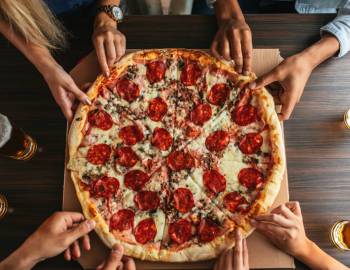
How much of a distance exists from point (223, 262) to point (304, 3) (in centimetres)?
126

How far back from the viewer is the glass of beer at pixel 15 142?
1.53 m

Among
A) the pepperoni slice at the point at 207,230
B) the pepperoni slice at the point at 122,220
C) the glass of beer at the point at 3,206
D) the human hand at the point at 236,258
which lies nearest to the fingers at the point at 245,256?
the human hand at the point at 236,258

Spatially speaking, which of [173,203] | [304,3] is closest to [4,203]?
[173,203]

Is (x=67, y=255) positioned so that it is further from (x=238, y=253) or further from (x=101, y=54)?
(x=101, y=54)

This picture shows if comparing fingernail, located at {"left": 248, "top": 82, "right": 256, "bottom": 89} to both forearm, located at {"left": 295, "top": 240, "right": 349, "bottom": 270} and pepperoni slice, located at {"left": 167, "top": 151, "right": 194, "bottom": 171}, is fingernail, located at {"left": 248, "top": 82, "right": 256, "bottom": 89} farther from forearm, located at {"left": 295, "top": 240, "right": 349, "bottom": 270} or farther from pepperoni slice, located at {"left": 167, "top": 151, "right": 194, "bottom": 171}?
forearm, located at {"left": 295, "top": 240, "right": 349, "bottom": 270}

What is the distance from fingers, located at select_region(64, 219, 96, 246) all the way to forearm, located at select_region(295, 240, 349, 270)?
0.81 m

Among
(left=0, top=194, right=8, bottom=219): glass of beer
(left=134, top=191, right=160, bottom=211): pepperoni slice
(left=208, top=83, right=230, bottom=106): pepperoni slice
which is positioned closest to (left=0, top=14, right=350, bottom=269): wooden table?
(left=0, top=194, right=8, bottom=219): glass of beer

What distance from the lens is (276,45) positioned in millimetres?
1763

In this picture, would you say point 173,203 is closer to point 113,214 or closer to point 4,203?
point 113,214

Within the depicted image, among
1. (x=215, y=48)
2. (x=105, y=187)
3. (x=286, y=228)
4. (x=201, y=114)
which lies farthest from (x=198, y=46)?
(x=286, y=228)

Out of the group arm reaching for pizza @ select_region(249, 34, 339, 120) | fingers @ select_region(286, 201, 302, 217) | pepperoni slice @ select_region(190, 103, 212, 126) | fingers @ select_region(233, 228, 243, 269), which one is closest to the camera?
fingers @ select_region(233, 228, 243, 269)

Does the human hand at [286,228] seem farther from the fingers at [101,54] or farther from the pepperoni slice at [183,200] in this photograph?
the fingers at [101,54]

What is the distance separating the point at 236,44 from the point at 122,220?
0.88 meters

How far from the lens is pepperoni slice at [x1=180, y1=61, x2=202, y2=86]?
174 centimetres
